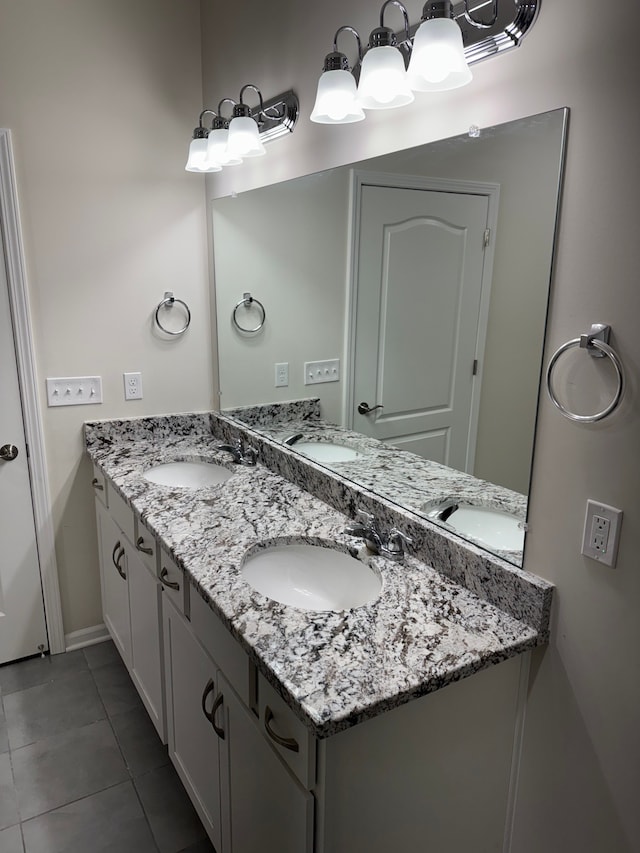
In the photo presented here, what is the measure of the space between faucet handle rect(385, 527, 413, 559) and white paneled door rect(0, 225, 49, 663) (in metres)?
1.60

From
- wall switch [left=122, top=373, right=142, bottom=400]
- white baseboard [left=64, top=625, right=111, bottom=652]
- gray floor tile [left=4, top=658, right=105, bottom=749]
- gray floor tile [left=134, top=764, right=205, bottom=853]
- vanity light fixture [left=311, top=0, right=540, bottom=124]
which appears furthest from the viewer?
white baseboard [left=64, top=625, right=111, bottom=652]

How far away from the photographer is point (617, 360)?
101 cm

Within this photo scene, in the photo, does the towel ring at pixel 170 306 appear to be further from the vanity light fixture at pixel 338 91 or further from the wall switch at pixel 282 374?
the vanity light fixture at pixel 338 91

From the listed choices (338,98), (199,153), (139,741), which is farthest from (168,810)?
(199,153)

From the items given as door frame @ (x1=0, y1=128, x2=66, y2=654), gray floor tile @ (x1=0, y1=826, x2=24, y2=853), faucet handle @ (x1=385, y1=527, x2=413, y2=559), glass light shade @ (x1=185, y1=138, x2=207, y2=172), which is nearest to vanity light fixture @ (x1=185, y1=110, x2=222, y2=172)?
glass light shade @ (x1=185, y1=138, x2=207, y2=172)

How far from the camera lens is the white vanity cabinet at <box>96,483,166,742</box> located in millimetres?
1838

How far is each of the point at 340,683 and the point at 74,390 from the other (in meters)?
1.80

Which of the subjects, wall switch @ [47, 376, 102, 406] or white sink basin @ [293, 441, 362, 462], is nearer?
white sink basin @ [293, 441, 362, 462]

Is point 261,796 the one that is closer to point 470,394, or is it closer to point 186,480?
point 470,394

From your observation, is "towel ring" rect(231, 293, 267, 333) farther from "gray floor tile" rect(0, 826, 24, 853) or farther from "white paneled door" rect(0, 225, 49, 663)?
"gray floor tile" rect(0, 826, 24, 853)

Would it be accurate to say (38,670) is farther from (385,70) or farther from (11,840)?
(385,70)

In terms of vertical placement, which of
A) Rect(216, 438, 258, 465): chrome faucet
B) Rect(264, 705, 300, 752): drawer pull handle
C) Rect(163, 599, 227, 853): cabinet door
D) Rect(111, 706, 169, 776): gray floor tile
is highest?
Rect(216, 438, 258, 465): chrome faucet

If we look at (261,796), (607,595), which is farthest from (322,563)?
(607,595)

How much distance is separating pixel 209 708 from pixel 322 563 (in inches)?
17.8
